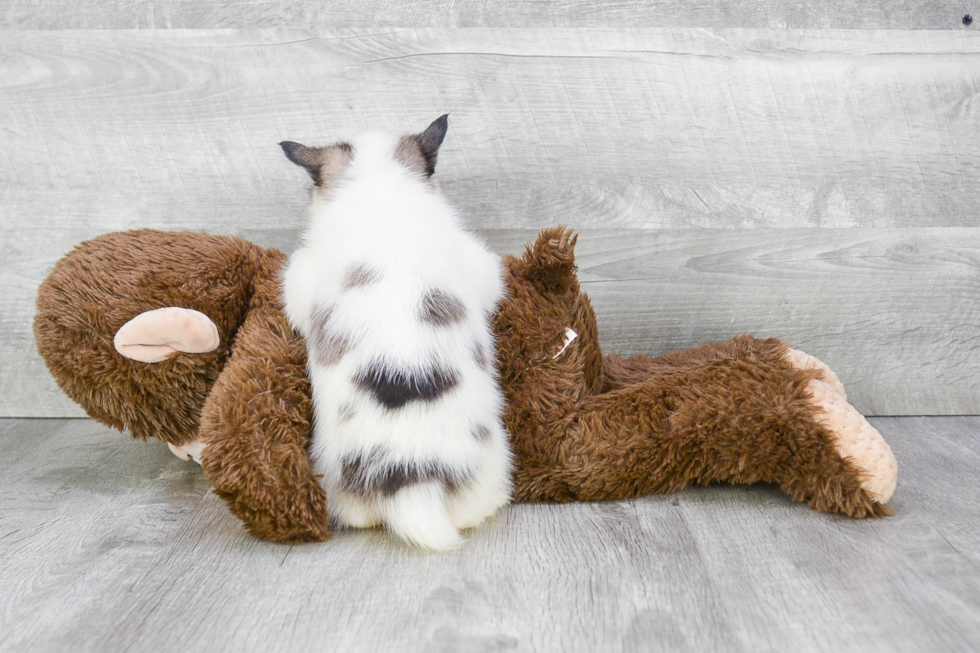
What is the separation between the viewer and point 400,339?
3.13ft

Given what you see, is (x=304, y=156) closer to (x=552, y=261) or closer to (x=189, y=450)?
(x=552, y=261)

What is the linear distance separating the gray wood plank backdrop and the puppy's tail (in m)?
0.64

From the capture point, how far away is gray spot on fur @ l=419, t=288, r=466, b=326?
0.97 meters

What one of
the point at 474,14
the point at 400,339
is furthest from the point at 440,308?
the point at 474,14

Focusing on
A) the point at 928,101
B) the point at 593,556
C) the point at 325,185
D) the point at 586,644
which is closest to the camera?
the point at 586,644

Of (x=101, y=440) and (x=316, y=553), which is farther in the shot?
(x=101, y=440)

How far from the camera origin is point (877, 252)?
57.7 inches

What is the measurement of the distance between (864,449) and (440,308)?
614 millimetres

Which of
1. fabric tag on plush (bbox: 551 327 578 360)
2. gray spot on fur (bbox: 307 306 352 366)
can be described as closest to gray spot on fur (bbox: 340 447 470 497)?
gray spot on fur (bbox: 307 306 352 366)

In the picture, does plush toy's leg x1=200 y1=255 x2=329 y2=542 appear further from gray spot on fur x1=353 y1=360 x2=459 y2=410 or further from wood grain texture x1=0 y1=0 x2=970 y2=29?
wood grain texture x1=0 y1=0 x2=970 y2=29

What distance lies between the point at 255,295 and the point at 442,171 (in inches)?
17.9

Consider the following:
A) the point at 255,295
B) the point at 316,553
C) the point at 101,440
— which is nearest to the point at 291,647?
the point at 316,553

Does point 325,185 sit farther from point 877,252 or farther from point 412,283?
point 877,252

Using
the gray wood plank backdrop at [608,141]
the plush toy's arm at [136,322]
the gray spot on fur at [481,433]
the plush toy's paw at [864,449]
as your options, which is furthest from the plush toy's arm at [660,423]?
the plush toy's arm at [136,322]
